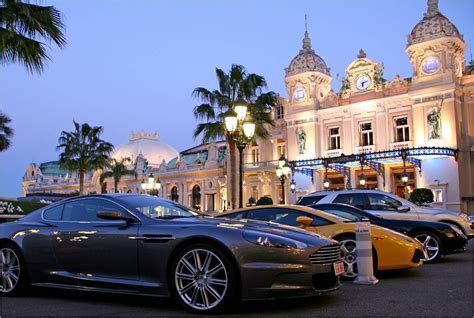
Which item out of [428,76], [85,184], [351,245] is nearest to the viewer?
[351,245]

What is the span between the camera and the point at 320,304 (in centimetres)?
594

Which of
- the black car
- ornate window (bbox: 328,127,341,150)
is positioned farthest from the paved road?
ornate window (bbox: 328,127,341,150)

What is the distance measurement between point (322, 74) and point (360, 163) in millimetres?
9328

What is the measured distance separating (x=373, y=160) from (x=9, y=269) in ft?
101

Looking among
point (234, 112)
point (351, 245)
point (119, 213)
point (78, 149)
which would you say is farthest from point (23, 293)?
point (78, 149)

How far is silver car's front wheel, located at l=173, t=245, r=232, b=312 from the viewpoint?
5426mm

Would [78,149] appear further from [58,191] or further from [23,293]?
[23,293]

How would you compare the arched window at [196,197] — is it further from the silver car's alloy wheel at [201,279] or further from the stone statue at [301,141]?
the silver car's alloy wheel at [201,279]

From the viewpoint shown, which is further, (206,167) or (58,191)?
(58,191)

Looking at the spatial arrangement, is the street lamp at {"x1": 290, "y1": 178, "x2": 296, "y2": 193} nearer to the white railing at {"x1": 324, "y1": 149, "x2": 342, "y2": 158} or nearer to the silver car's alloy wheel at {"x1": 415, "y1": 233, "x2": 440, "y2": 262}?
the white railing at {"x1": 324, "y1": 149, "x2": 342, "y2": 158}

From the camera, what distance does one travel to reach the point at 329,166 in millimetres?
38094

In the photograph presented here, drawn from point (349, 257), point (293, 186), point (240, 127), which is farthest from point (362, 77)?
point (349, 257)

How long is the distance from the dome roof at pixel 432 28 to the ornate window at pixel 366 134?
21.3 feet

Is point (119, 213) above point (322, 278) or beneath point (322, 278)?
above
